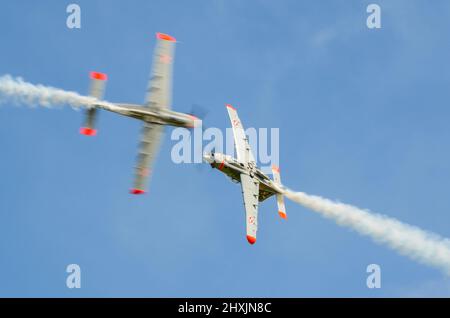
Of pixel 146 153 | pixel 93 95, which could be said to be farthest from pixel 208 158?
pixel 93 95

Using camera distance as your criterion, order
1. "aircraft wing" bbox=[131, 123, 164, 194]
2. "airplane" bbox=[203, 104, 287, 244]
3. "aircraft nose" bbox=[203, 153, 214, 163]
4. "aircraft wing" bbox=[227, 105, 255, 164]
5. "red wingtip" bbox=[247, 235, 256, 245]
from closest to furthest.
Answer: "aircraft wing" bbox=[131, 123, 164, 194], "red wingtip" bbox=[247, 235, 256, 245], "airplane" bbox=[203, 104, 287, 244], "aircraft nose" bbox=[203, 153, 214, 163], "aircraft wing" bbox=[227, 105, 255, 164]

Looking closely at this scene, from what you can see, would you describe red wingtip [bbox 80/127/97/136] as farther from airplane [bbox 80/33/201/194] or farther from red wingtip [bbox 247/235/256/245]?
red wingtip [bbox 247/235/256/245]

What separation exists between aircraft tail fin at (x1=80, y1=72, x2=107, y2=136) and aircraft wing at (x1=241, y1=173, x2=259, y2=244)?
37.4 feet

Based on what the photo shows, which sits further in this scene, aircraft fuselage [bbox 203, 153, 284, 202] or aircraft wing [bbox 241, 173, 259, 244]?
aircraft fuselage [bbox 203, 153, 284, 202]

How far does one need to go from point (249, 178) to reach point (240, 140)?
451 centimetres

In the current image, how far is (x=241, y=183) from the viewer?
168 feet

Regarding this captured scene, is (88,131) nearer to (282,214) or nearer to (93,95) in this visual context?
(93,95)

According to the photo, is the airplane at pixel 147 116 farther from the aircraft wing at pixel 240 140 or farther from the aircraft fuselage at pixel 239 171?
the aircraft wing at pixel 240 140

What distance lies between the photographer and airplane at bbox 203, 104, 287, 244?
164 feet

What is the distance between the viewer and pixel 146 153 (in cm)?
4453

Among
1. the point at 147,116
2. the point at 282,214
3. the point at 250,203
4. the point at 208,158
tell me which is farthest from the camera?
the point at 282,214

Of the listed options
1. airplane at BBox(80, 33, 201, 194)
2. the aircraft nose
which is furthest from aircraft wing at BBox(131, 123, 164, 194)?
the aircraft nose

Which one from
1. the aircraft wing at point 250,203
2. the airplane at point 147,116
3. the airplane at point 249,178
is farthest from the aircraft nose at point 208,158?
the airplane at point 147,116
